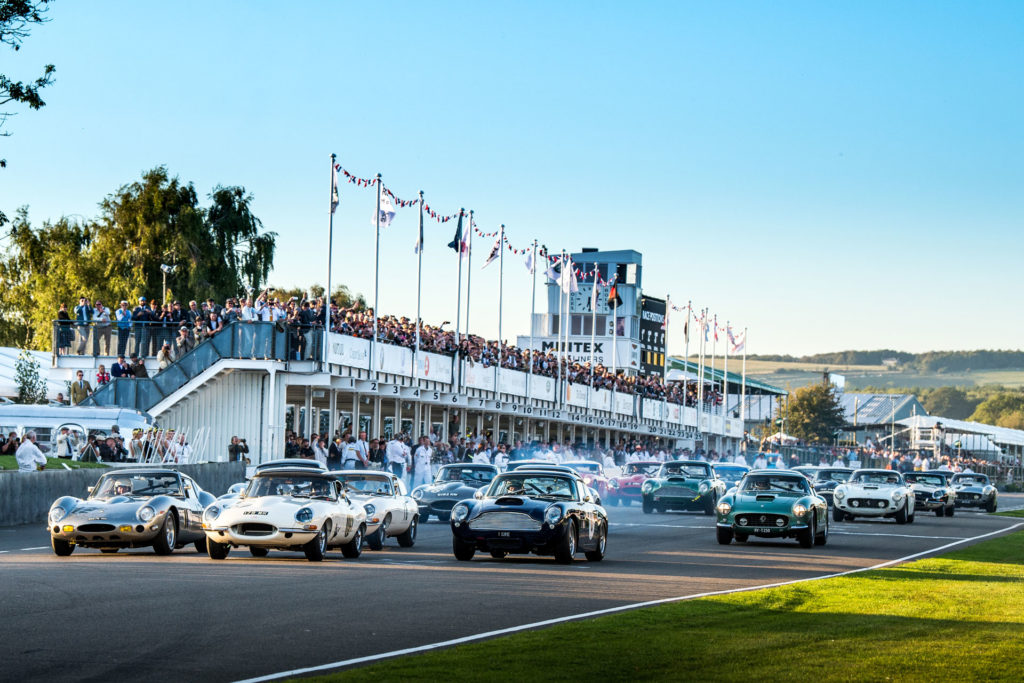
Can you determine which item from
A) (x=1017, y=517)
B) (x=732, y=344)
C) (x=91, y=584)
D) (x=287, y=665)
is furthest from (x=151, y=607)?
(x=732, y=344)

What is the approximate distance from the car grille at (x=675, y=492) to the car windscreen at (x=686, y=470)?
66cm

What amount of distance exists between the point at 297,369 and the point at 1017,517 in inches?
966

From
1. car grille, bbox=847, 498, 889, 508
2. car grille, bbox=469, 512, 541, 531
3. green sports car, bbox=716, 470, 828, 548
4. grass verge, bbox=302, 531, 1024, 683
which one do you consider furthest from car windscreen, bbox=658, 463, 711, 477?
grass verge, bbox=302, 531, 1024, 683

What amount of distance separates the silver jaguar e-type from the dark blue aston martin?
4.16 metres

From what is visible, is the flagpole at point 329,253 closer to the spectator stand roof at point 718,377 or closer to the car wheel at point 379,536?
the car wheel at point 379,536

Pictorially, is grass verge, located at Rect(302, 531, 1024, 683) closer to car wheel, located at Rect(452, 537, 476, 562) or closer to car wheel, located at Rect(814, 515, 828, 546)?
car wheel, located at Rect(452, 537, 476, 562)

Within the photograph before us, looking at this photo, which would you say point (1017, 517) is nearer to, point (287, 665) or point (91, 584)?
point (91, 584)

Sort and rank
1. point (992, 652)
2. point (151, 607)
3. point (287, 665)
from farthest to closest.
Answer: point (151, 607)
point (992, 652)
point (287, 665)

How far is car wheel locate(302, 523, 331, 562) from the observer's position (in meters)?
20.7

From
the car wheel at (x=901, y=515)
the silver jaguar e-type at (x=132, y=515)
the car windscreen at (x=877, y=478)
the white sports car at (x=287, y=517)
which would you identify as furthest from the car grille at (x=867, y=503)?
the silver jaguar e-type at (x=132, y=515)

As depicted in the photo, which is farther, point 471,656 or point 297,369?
point 297,369

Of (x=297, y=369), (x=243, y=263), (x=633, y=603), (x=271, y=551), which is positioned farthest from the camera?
(x=243, y=263)

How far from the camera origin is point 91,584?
1644 cm

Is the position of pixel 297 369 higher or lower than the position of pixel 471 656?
higher
